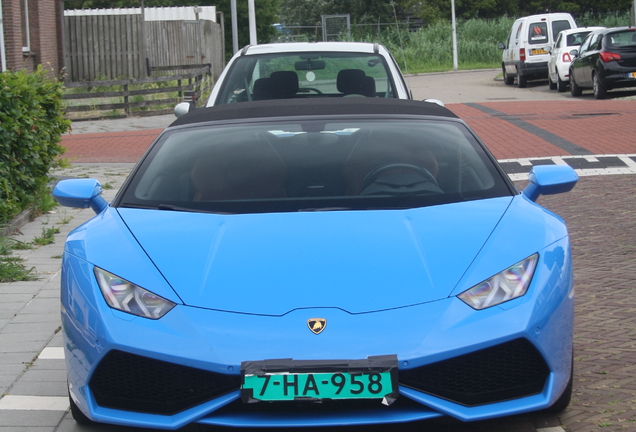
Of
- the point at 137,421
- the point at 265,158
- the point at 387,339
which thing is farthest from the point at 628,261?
the point at 137,421

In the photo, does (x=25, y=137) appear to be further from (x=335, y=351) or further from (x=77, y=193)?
(x=335, y=351)

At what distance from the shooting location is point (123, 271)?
10.8ft

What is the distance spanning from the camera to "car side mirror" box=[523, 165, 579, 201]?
4148mm

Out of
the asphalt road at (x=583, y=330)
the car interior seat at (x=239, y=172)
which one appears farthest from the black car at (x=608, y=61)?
the car interior seat at (x=239, y=172)

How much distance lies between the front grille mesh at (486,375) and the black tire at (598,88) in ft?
60.3

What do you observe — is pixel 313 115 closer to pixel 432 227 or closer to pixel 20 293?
pixel 432 227

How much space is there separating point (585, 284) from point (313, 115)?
7.86 ft

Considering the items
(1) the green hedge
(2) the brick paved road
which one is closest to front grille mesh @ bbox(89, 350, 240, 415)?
(1) the green hedge

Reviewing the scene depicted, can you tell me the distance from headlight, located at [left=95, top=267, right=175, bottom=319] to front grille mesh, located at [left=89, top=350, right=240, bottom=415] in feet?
0.54

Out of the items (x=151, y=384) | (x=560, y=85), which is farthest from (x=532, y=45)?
(x=151, y=384)

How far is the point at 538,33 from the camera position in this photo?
90.0 ft

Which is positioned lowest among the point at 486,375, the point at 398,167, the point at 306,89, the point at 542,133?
the point at 486,375

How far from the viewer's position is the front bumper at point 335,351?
9.77 feet

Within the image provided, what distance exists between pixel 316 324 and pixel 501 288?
→ 27.2 inches
